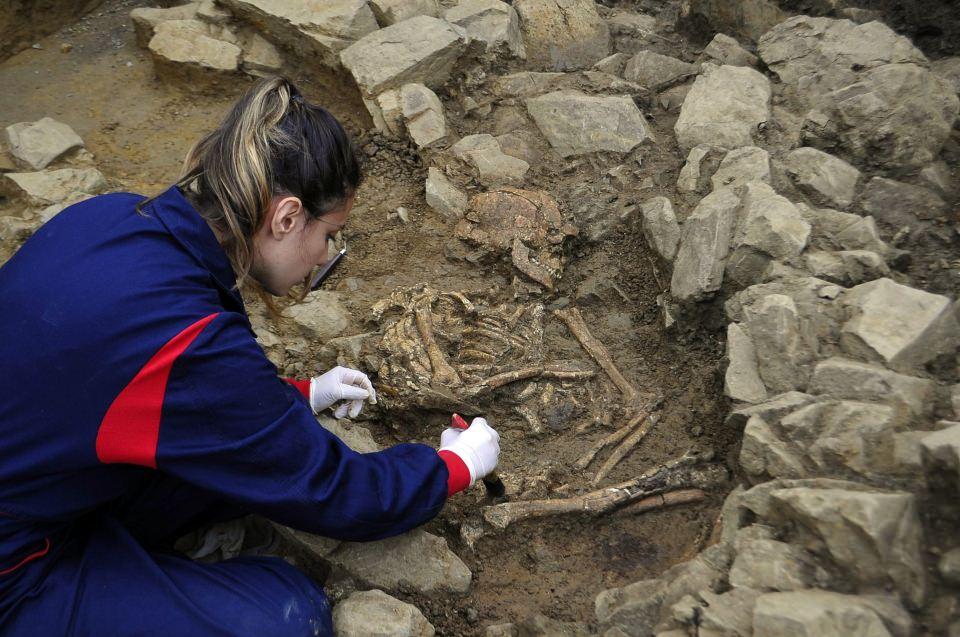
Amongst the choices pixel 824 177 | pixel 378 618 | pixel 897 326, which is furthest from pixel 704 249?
pixel 378 618

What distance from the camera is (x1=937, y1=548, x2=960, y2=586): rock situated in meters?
1.90

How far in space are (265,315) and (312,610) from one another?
5.66 ft

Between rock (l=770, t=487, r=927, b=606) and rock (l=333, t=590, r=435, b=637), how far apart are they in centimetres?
124

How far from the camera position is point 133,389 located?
2.06 m

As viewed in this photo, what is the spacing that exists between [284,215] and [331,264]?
5.82ft

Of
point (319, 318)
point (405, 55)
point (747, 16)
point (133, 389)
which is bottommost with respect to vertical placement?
point (319, 318)

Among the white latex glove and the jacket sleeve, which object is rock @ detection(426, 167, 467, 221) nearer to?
the white latex glove

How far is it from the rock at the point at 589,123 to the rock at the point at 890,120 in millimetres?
911

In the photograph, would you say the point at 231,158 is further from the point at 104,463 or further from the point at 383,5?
the point at 383,5

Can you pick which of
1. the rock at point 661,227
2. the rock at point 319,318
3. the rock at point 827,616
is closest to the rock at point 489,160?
the rock at point 661,227

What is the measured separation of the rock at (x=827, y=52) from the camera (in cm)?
418

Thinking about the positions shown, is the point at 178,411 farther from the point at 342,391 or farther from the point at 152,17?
the point at 152,17

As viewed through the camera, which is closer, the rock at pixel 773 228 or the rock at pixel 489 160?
the rock at pixel 773 228

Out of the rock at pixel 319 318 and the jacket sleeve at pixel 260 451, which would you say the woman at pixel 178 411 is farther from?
the rock at pixel 319 318
